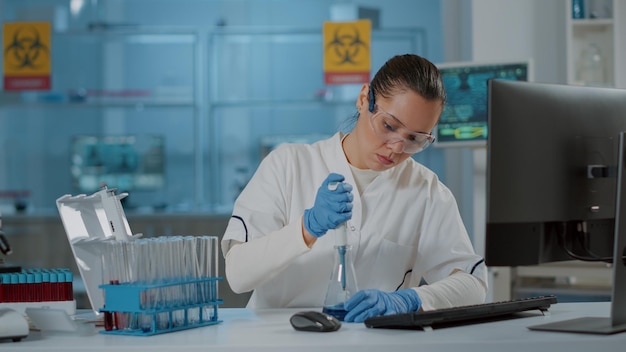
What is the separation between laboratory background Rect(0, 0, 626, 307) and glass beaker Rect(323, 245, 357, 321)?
3.07 meters

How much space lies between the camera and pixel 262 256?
193 centimetres

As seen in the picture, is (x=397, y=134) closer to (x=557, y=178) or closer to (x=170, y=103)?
(x=557, y=178)

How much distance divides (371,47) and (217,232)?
52.7 inches

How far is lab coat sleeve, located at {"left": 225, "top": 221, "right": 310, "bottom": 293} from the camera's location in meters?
1.88

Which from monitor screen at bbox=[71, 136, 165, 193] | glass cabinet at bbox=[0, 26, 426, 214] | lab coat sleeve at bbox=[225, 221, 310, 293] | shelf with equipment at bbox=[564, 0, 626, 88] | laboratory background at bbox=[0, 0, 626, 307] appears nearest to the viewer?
lab coat sleeve at bbox=[225, 221, 310, 293]

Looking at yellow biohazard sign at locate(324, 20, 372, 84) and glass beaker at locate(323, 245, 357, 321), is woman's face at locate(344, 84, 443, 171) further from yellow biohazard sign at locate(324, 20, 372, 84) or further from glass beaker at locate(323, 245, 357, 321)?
yellow biohazard sign at locate(324, 20, 372, 84)

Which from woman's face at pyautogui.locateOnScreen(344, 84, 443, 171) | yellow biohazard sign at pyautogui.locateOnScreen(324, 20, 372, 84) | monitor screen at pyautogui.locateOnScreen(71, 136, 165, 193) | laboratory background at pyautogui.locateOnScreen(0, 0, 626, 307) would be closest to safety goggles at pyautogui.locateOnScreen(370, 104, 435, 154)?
woman's face at pyautogui.locateOnScreen(344, 84, 443, 171)

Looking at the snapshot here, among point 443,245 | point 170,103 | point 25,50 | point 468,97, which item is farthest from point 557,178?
point 170,103

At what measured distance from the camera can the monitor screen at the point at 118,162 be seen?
5.30m

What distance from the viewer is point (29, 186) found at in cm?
520

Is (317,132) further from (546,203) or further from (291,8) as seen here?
(546,203)

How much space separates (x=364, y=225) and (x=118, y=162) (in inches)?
137

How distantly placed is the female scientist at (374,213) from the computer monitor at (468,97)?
1482 mm

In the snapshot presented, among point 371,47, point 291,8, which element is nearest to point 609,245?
point 371,47
